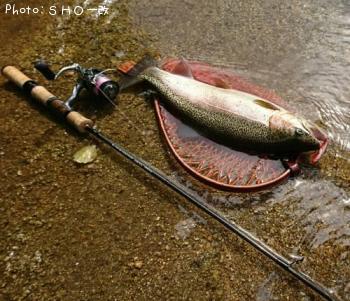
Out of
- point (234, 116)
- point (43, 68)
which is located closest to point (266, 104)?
point (234, 116)

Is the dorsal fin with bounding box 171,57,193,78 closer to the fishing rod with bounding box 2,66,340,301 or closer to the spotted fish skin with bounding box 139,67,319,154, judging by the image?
the spotted fish skin with bounding box 139,67,319,154

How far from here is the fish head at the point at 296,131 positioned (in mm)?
4141

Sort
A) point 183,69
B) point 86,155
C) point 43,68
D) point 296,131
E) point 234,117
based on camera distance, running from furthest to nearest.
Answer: point 183,69
point 86,155
point 234,117
point 43,68
point 296,131

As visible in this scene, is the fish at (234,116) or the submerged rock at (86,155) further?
the submerged rock at (86,155)

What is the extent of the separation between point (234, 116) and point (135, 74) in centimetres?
140

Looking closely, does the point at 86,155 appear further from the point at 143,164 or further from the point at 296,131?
the point at 296,131

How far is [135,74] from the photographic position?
5156 millimetres

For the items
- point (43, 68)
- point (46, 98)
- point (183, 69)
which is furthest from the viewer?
point (183, 69)

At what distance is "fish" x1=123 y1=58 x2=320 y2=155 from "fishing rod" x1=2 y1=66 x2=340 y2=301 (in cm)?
70

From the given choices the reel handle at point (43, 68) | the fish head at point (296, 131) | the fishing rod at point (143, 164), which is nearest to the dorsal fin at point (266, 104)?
the fish head at point (296, 131)

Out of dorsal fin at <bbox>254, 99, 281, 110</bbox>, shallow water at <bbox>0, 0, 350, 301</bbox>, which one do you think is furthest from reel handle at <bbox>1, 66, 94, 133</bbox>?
dorsal fin at <bbox>254, 99, 281, 110</bbox>

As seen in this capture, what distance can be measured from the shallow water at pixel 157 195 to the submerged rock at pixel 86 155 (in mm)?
72

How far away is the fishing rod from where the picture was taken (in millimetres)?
3569

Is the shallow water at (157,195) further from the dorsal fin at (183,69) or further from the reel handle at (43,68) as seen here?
the reel handle at (43,68)
